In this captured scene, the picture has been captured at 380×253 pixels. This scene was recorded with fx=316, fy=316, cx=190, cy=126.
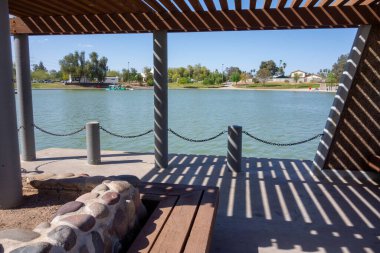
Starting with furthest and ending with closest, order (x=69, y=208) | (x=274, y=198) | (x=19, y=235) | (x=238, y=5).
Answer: (x=238, y=5)
(x=274, y=198)
(x=69, y=208)
(x=19, y=235)

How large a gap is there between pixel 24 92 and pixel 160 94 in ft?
10.6

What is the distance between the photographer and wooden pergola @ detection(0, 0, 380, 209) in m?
5.34

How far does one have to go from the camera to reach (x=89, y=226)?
7.49 feet

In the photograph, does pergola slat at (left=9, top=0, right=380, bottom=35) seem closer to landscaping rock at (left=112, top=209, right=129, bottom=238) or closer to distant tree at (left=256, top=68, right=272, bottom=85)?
landscaping rock at (left=112, top=209, right=129, bottom=238)

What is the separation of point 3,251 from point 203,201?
6.80 ft

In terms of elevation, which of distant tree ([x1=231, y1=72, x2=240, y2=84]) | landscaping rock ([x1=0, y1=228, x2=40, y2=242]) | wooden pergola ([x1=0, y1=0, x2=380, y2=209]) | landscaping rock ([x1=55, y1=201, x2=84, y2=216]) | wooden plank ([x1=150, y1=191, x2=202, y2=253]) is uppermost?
distant tree ([x1=231, y1=72, x2=240, y2=84])

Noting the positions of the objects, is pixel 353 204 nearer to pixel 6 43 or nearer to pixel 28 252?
pixel 28 252

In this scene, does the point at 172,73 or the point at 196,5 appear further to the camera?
the point at 172,73

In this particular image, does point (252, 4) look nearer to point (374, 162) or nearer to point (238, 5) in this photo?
point (238, 5)

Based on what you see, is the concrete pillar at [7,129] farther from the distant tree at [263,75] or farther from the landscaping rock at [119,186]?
the distant tree at [263,75]

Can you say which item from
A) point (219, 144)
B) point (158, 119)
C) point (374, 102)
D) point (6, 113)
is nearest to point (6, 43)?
point (6, 113)

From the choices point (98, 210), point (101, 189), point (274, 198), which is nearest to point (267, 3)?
point (274, 198)

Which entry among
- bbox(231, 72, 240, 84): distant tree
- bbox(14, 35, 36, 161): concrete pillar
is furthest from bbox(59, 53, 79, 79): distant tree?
bbox(14, 35, 36, 161): concrete pillar

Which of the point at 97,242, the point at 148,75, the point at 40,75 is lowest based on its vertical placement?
Answer: the point at 97,242
